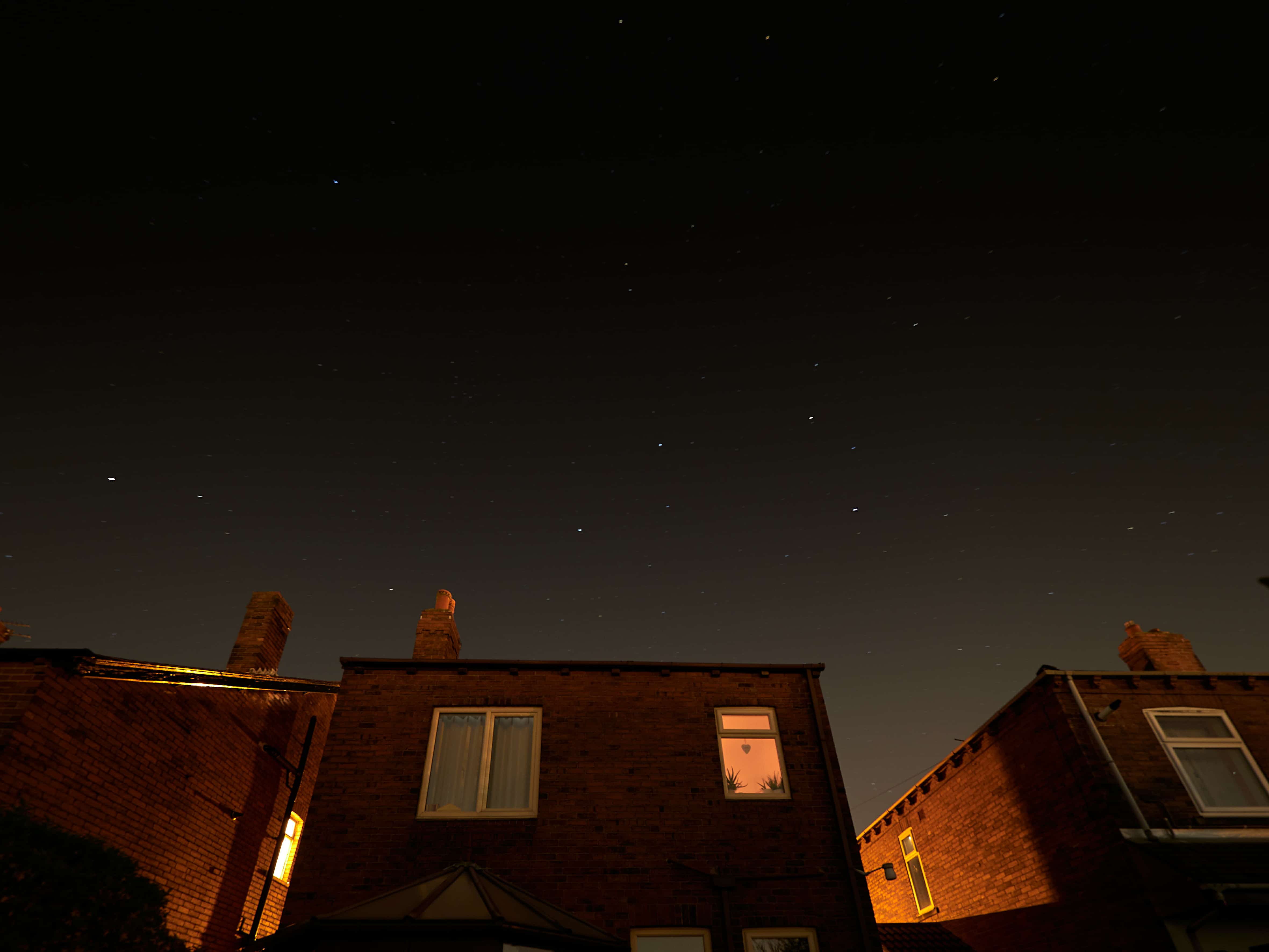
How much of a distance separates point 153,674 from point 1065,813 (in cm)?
1798

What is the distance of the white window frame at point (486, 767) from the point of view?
12.4 metres

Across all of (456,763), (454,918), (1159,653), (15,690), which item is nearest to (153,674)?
(15,690)

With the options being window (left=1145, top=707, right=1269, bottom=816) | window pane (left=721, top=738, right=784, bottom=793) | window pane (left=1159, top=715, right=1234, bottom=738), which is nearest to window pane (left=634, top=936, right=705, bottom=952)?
window pane (left=721, top=738, right=784, bottom=793)

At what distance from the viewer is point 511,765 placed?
1312 centimetres

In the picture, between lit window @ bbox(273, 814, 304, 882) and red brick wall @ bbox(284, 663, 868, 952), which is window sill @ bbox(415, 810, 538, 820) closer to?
red brick wall @ bbox(284, 663, 868, 952)

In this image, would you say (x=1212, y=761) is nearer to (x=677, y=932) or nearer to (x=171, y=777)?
(x=677, y=932)

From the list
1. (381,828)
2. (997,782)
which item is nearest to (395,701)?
(381,828)

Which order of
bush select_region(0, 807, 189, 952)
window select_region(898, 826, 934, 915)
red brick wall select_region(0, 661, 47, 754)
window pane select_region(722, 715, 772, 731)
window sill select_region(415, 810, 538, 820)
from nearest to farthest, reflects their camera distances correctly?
bush select_region(0, 807, 189, 952) < red brick wall select_region(0, 661, 47, 754) < window sill select_region(415, 810, 538, 820) < window pane select_region(722, 715, 772, 731) < window select_region(898, 826, 934, 915)

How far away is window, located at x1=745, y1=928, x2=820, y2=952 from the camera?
11.4 m

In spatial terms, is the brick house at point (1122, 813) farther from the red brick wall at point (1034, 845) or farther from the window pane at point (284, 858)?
the window pane at point (284, 858)

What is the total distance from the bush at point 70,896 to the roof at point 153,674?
3.43 meters

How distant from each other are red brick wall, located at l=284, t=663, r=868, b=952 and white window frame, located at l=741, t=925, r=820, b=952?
0.40 ft

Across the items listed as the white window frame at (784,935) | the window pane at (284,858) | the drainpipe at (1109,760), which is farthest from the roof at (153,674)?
the drainpipe at (1109,760)

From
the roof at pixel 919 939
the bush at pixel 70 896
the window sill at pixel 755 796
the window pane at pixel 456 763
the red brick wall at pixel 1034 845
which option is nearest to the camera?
the bush at pixel 70 896
